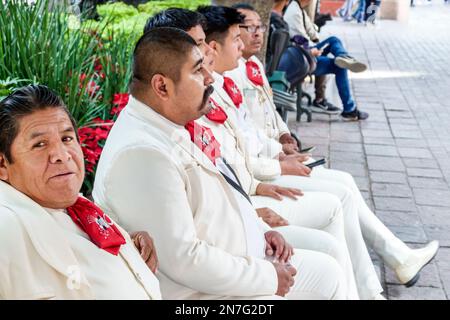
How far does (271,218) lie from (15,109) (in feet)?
5.39

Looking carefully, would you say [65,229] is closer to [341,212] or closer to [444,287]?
[341,212]

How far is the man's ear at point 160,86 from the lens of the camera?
2.54 m

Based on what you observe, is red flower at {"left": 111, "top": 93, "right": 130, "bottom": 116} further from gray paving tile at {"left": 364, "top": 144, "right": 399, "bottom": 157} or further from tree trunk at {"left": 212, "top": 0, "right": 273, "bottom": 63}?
gray paving tile at {"left": 364, "top": 144, "right": 399, "bottom": 157}

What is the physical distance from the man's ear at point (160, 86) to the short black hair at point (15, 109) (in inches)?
25.2

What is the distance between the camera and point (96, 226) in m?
1.98

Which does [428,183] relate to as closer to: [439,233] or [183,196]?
[439,233]

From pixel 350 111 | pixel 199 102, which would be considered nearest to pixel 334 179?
pixel 199 102

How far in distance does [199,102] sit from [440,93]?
24.4 ft

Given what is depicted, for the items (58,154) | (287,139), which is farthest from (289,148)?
(58,154)

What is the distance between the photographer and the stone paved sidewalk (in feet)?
14.7

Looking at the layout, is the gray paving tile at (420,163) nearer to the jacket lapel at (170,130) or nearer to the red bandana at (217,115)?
the red bandana at (217,115)

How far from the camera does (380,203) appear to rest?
16.8 feet
